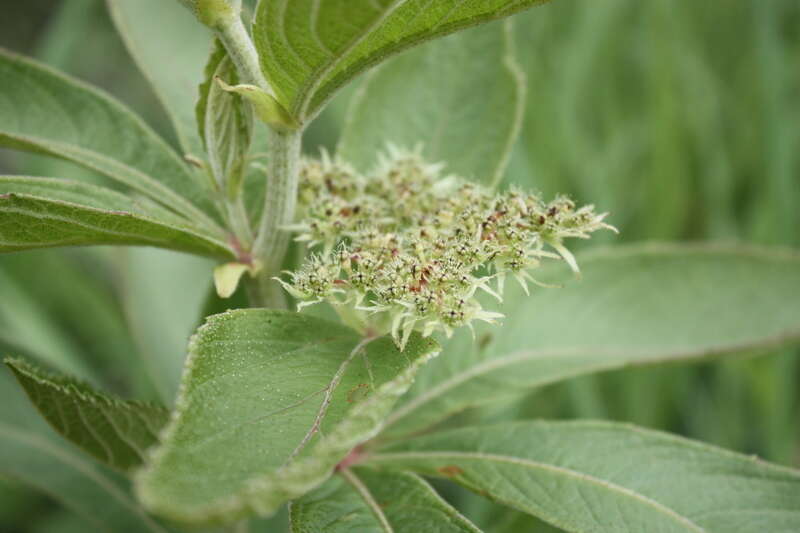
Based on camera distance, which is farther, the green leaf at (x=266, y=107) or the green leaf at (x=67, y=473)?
the green leaf at (x=67, y=473)

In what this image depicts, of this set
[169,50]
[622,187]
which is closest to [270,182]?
[169,50]

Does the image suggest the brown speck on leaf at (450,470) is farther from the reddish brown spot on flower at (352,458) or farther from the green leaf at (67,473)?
the green leaf at (67,473)

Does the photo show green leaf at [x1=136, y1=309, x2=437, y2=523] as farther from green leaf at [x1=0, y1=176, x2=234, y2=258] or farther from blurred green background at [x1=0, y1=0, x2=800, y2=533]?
blurred green background at [x1=0, y1=0, x2=800, y2=533]

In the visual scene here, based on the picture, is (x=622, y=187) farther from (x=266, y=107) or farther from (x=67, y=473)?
(x=266, y=107)

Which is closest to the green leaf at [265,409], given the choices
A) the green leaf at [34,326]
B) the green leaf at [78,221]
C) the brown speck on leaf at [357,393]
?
the brown speck on leaf at [357,393]

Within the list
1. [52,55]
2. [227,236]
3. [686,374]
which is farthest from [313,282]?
[52,55]

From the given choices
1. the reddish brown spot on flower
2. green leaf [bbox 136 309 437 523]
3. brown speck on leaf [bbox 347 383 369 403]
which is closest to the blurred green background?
the reddish brown spot on flower
